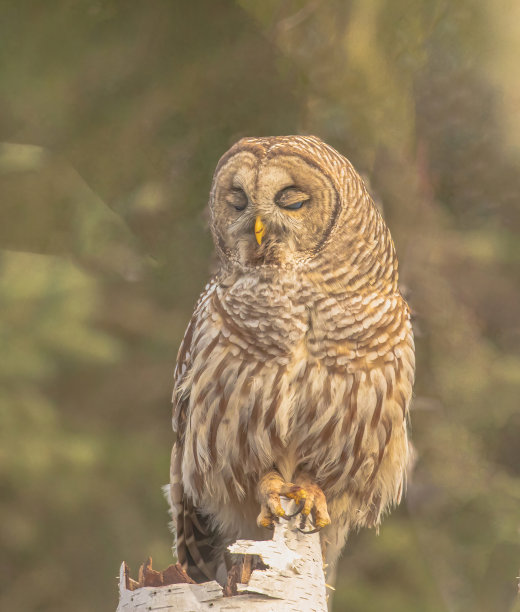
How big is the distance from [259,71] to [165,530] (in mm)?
2675

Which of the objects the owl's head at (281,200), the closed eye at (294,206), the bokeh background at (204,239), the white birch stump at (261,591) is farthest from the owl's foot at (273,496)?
the bokeh background at (204,239)

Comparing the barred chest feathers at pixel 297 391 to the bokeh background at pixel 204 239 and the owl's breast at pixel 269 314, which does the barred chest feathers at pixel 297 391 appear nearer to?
the owl's breast at pixel 269 314

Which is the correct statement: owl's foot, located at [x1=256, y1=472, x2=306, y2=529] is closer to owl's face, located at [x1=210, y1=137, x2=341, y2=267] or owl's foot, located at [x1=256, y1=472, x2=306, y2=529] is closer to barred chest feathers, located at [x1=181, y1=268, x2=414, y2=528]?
barred chest feathers, located at [x1=181, y1=268, x2=414, y2=528]

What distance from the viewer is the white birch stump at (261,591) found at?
194 centimetres

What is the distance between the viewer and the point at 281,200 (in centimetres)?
247

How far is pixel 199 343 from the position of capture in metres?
2.76

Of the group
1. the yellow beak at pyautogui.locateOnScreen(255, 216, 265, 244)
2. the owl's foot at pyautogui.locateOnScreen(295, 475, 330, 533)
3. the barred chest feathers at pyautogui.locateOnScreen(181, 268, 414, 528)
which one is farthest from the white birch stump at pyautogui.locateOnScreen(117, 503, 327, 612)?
the yellow beak at pyautogui.locateOnScreen(255, 216, 265, 244)

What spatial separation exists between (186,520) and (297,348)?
0.80 metres

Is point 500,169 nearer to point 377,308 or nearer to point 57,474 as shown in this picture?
point 377,308

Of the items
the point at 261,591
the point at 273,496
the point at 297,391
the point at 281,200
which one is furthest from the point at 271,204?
the point at 261,591

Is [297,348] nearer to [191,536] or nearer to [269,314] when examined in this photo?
[269,314]

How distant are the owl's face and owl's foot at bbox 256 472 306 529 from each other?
0.67 meters

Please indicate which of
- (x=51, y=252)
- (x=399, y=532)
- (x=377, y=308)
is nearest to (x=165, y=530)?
(x=399, y=532)

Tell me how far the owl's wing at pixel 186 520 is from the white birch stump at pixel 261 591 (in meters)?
0.84
